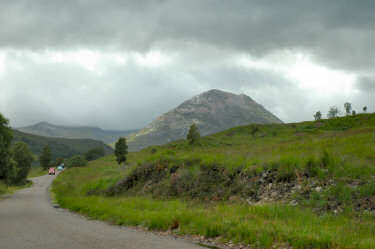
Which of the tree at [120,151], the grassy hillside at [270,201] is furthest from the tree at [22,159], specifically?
the grassy hillside at [270,201]

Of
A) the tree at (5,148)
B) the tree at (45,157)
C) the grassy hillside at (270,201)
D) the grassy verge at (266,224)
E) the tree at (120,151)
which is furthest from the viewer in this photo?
the tree at (45,157)

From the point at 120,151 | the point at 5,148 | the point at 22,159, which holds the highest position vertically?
the point at 5,148

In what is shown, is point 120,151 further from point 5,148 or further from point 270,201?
point 270,201

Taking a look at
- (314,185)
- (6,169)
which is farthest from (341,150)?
(6,169)

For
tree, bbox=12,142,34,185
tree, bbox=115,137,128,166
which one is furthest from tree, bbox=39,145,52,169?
tree, bbox=115,137,128,166

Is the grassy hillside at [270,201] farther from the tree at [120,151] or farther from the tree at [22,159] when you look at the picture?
the tree at [120,151]

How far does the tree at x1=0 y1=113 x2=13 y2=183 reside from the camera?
3419 centimetres

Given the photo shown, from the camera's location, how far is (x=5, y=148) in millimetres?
35688

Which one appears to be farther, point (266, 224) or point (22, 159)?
point (22, 159)

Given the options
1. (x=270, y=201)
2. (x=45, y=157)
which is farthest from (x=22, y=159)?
(x=45, y=157)

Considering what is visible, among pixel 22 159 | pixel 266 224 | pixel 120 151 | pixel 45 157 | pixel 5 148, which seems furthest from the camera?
pixel 45 157

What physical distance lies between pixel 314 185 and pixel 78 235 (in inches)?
408

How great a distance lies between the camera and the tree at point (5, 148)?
34.2m

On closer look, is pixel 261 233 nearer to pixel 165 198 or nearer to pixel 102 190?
pixel 165 198
